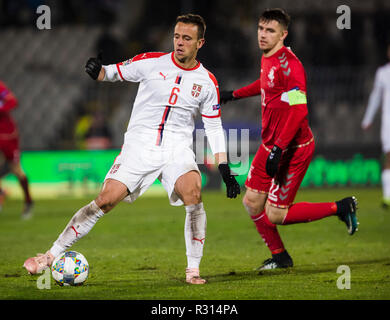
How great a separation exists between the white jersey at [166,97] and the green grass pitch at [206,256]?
126 cm

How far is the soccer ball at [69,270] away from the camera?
5754mm

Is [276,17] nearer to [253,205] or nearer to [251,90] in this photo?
[251,90]

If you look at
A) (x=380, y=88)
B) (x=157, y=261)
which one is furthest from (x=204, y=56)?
(x=157, y=261)

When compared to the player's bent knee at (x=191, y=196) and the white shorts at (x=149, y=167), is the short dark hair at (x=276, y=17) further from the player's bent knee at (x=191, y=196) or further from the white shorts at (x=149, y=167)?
the player's bent knee at (x=191, y=196)

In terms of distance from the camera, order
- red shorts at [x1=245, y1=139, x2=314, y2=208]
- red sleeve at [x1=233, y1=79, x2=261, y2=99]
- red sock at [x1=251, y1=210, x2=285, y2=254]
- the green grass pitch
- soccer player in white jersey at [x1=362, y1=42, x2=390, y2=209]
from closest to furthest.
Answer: the green grass pitch
red shorts at [x1=245, y1=139, x2=314, y2=208]
red sock at [x1=251, y1=210, x2=285, y2=254]
red sleeve at [x1=233, y1=79, x2=261, y2=99]
soccer player in white jersey at [x1=362, y1=42, x2=390, y2=209]

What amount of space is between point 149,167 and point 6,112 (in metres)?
6.64

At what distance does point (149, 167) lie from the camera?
19.8 feet

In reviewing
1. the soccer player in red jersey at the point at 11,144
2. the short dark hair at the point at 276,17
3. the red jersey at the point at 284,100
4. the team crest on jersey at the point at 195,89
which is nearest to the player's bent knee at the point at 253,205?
the red jersey at the point at 284,100

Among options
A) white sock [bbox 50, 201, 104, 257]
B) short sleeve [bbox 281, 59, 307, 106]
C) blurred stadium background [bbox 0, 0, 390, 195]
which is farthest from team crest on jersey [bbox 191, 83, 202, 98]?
blurred stadium background [bbox 0, 0, 390, 195]

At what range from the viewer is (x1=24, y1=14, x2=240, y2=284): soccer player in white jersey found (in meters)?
5.93

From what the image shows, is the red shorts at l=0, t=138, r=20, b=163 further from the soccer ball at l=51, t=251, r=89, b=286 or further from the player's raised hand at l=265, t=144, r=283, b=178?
the player's raised hand at l=265, t=144, r=283, b=178

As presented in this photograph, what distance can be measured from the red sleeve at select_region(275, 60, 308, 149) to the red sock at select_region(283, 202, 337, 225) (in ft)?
2.61

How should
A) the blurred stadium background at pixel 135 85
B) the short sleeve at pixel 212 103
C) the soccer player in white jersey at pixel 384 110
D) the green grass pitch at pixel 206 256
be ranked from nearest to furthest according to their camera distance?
the green grass pitch at pixel 206 256 → the short sleeve at pixel 212 103 → the soccer player in white jersey at pixel 384 110 → the blurred stadium background at pixel 135 85
